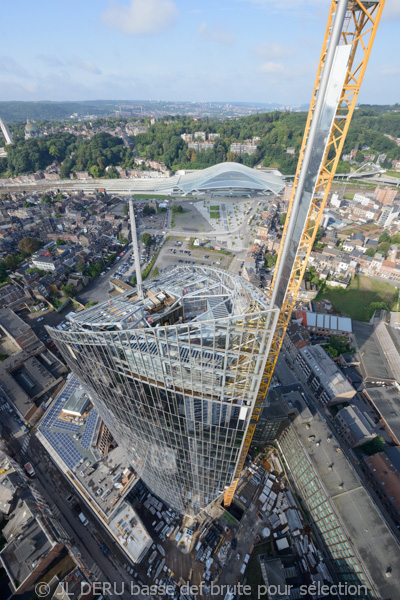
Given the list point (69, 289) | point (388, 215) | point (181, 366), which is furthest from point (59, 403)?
point (388, 215)

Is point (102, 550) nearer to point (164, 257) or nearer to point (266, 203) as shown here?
point (164, 257)

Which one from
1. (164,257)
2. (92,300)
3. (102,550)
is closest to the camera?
(102,550)

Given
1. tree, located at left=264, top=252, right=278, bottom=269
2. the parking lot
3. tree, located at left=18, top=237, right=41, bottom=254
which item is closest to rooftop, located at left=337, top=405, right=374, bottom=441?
tree, located at left=264, top=252, right=278, bottom=269

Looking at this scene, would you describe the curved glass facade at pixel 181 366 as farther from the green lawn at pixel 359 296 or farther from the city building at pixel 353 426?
the green lawn at pixel 359 296

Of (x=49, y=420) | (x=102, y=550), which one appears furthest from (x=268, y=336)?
(x=49, y=420)

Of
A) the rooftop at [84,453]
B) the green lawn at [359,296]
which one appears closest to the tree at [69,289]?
the rooftop at [84,453]

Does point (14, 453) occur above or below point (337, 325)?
below
